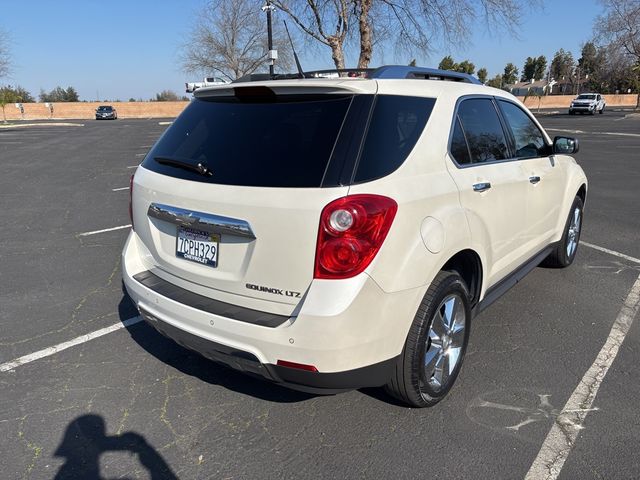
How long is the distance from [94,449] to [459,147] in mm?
2576

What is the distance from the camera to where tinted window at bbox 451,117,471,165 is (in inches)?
116

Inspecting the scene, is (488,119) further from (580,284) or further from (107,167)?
(107,167)

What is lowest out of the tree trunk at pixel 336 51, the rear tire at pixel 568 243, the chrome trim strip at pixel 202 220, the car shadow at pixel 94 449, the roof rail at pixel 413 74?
the car shadow at pixel 94 449

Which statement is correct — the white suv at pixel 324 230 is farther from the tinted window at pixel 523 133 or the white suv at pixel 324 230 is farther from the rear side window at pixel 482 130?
the tinted window at pixel 523 133

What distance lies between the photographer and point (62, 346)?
359cm

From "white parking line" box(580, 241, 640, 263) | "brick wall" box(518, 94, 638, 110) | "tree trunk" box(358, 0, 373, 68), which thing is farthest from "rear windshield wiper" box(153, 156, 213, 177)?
"brick wall" box(518, 94, 638, 110)

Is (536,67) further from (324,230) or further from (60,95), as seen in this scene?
(324,230)

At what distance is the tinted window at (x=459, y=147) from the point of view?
2.95 m

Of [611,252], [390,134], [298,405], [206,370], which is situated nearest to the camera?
[390,134]

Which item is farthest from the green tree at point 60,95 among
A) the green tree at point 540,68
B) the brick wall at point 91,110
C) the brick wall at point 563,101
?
the green tree at point 540,68

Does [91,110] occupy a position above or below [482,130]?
above

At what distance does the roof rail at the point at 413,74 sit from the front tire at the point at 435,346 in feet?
3.71

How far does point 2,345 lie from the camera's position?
360 centimetres

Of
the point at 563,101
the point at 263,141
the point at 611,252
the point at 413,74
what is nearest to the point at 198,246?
the point at 263,141
